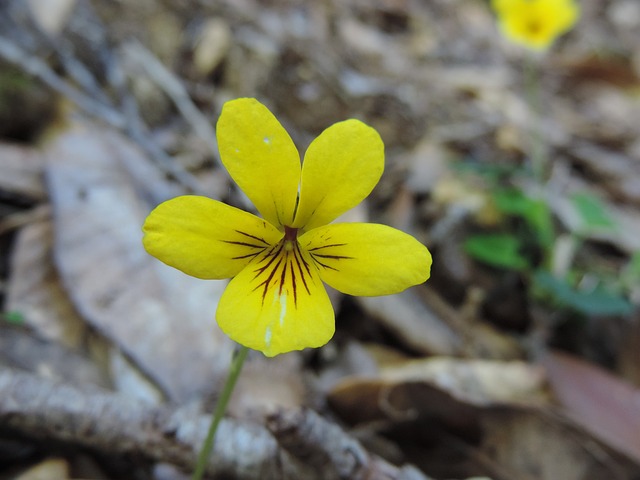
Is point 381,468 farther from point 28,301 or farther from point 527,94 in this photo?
point 527,94

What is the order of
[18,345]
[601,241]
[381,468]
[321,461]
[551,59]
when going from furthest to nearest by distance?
1. [551,59]
2. [601,241]
3. [18,345]
4. [381,468]
5. [321,461]

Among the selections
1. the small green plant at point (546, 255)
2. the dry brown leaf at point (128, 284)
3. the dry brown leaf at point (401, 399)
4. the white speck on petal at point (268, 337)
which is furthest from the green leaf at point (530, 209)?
the white speck on petal at point (268, 337)

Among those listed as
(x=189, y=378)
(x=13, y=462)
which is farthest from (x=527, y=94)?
(x=13, y=462)

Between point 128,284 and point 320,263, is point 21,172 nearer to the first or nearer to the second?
point 128,284

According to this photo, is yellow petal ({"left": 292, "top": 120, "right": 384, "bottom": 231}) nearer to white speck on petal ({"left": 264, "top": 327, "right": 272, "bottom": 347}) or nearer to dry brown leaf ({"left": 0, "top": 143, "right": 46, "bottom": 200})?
white speck on petal ({"left": 264, "top": 327, "right": 272, "bottom": 347})

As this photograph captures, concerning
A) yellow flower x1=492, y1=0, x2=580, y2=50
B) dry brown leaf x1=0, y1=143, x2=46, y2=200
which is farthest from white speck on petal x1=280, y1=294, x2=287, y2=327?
yellow flower x1=492, y1=0, x2=580, y2=50

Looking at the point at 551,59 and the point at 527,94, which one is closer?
the point at 527,94

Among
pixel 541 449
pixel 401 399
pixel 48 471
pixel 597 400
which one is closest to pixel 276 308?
pixel 48 471
